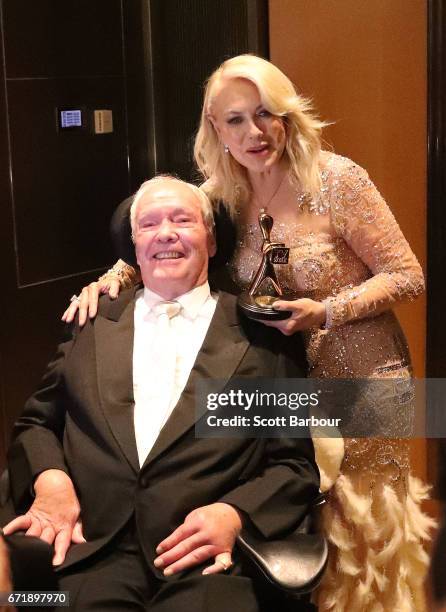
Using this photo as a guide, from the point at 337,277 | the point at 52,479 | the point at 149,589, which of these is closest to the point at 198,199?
the point at 337,277

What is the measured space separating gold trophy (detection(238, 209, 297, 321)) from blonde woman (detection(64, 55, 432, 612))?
1.9 inches

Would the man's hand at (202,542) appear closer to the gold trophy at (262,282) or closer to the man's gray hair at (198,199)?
the gold trophy at (262,282)

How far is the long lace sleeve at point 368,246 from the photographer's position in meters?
2.33

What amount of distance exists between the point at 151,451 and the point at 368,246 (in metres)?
0.76

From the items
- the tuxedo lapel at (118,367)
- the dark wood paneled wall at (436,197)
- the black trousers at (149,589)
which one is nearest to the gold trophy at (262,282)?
the tuxedo lapel at (118,367)

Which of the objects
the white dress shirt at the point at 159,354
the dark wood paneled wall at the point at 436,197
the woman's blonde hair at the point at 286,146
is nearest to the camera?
the white dress shirt at the point at 159,354

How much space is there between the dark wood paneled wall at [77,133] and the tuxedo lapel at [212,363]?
1.51 metres

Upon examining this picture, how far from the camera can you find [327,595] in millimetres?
2336

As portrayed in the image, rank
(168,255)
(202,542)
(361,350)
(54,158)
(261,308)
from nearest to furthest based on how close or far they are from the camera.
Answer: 1. (202,542)
2. (261,308)
3. (168,255)
4. (361,350)
5. (54,158)

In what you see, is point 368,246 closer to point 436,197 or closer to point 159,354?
point 159,354

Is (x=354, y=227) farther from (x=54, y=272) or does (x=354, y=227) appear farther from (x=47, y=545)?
(x=54, y=272)

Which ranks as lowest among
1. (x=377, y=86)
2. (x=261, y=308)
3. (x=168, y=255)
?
(x=261, y=308)

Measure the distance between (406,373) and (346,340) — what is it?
192 millimetres

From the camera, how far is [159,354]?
227 cm
